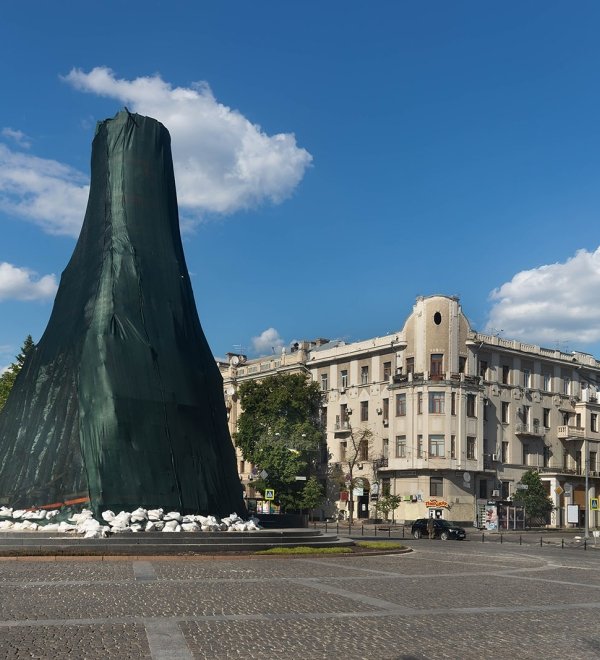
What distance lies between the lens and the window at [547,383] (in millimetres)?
77481

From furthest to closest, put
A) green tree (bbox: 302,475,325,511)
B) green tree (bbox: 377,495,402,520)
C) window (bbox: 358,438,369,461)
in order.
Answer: window (bbox: 358,438,369,461)
green tree (bbox: 302,475,325,511)
green tree (bbox: 377,495,402,520)

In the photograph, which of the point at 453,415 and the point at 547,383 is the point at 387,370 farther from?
the point at 547,383

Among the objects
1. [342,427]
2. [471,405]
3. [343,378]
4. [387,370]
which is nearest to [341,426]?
[342,427]

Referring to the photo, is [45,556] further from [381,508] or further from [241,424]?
[241,424]

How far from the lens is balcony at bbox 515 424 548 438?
240 feet

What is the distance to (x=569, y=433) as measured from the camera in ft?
252

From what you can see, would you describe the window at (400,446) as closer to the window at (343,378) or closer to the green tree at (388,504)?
the green tree at (388,504)

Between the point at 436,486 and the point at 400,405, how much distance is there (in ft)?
24.9

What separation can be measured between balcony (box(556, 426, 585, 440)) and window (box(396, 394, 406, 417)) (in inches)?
653

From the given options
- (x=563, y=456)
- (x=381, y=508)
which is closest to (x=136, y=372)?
(x=381, y=508)

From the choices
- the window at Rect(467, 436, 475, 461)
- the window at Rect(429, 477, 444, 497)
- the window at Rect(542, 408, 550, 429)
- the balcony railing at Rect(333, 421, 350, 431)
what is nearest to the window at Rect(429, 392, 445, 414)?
the window at Rect(467, 436, 475, 461)

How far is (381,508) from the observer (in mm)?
65750

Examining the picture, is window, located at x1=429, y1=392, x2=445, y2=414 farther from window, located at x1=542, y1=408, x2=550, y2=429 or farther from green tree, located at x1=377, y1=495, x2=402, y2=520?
window, located at x1=542, y1=408, x2=550, y2=429

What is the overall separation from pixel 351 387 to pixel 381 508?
1411 cm
